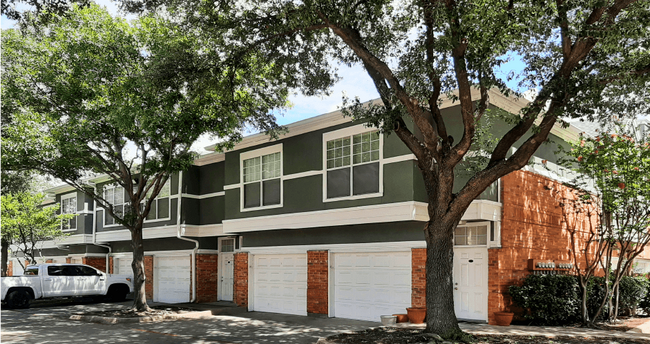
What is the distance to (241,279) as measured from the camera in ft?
62.6

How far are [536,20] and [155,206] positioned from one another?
17091 millimetres

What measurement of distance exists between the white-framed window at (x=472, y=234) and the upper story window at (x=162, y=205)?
12.0 meters

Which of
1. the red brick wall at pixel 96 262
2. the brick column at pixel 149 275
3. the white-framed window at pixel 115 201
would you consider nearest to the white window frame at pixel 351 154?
the brick column at pixel 149 275

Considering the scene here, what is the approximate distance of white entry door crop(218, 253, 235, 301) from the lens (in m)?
21.4

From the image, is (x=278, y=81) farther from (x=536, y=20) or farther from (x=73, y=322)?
(x=73, y=322)

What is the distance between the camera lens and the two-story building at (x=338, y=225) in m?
13.7

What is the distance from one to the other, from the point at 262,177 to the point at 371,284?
5.11 meters

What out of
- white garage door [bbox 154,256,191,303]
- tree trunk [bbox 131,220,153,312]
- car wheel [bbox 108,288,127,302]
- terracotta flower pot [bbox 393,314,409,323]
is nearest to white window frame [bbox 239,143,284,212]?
tree trunk [bbox 131,220,153,312]

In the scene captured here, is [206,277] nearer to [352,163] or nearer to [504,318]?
[352,163]

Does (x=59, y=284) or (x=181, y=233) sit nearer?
(x=181, y=233)

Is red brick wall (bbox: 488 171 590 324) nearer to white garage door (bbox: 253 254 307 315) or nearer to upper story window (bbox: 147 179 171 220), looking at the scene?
white garage door (bbox: 253 254 307 315)

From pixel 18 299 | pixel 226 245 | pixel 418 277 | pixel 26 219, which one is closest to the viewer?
pixel 418 277

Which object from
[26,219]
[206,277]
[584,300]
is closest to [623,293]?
[584,300]

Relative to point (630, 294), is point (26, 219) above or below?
above
